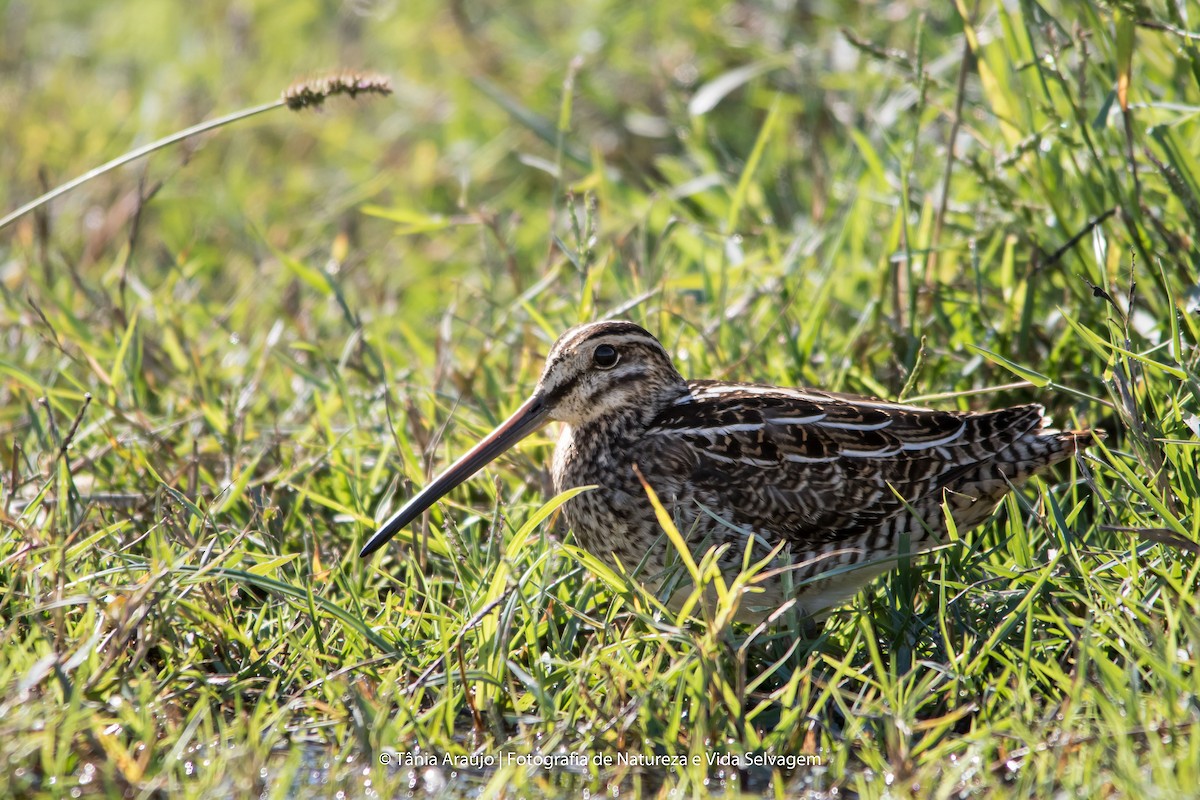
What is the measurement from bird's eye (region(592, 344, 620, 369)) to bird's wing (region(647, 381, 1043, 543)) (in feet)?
0.85

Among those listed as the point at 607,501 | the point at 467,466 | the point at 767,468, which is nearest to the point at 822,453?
the point at 767,468

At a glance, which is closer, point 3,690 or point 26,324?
point 3,690

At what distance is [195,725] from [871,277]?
2982 millimetres

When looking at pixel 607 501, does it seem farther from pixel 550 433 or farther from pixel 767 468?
pixel 550 433

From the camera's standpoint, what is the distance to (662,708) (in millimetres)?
3232

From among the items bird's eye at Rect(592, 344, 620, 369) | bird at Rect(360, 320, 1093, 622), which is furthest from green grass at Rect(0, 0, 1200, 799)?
bird's eye at Rect(592, 344, 620, 369)

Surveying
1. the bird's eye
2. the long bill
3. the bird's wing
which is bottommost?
the bird's wing

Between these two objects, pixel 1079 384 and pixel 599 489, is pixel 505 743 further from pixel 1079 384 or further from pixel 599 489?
pixel 1079 384

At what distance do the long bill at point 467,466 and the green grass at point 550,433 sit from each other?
0.49 ft

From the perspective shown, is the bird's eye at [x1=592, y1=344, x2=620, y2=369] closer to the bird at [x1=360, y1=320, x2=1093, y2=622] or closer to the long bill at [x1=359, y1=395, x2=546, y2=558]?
the bird at [x1=360, y1=320, x2=1093, y2=622]

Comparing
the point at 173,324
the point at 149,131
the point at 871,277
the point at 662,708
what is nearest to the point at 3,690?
the point at 662,708

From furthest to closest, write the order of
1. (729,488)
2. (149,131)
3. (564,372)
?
(149,131) < (564,372) < (729,488)

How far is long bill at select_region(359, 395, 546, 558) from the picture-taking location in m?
3.82

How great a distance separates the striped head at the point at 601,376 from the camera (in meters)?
4.10
